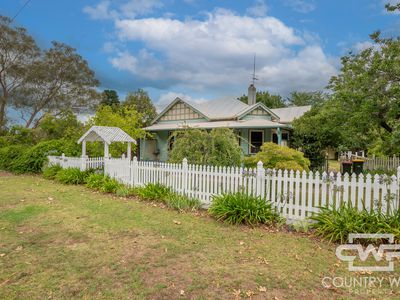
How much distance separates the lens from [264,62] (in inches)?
1108

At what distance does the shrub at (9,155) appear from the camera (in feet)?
54.7

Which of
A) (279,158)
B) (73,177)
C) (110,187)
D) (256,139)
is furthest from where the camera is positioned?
(256,139)

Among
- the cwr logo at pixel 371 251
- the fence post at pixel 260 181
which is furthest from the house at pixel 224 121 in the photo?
the cwr logo at pixel 371 251

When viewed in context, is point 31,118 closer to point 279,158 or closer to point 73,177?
point 73,177

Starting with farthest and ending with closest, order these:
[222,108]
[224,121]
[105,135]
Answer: [222,108] < [224,121] < [105,135]

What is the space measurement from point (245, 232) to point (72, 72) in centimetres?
3496

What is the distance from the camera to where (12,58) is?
98.8ft

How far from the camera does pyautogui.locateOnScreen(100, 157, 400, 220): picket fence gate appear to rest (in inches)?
221

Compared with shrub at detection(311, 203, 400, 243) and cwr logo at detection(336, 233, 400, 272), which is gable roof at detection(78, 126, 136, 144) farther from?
cwr logo at detection(336, 233, 400, 272)

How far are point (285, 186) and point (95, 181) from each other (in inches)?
293

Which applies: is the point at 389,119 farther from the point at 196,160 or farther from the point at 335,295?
the point at 335,295

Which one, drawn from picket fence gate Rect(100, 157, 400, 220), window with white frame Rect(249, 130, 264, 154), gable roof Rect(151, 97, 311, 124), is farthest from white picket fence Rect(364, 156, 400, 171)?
picket fence gate Rect(100, 157, 400, 220)

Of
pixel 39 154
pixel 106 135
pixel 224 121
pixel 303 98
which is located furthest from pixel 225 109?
pixel 303 98

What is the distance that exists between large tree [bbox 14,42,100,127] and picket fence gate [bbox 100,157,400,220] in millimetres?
28972
